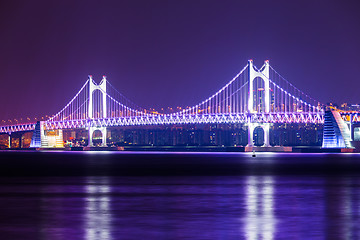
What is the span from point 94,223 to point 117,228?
32.9 inches

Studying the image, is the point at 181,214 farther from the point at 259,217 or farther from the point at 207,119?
the point at 207,119

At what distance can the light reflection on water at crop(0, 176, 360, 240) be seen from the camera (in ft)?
34.0

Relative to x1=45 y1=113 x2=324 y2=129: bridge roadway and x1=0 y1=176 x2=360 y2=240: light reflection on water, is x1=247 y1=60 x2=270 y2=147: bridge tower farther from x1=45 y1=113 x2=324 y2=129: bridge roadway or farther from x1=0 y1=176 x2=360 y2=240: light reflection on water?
x1=0 y1=176 x2=360 y2=240: light reflection on water

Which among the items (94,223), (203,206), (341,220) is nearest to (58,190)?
(203,206)

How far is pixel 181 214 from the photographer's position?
42.8 feet

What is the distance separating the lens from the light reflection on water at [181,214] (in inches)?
408

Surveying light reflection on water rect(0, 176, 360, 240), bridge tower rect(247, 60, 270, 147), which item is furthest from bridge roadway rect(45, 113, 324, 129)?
light reflection on water rect(0, 176, 360, 240)

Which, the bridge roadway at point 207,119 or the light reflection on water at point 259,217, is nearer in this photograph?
the light reflection on water at point 259,217

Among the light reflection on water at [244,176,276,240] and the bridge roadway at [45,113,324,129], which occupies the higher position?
the bridge roadway at [45,113,324,129]

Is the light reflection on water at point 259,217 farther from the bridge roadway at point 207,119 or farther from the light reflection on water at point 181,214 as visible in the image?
the bridge roadway at point 207,119

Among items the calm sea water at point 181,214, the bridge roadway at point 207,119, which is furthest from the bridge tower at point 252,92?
the calm sea water at point 181,214

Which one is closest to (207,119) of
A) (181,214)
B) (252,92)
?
(252,92)

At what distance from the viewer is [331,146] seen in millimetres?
86625

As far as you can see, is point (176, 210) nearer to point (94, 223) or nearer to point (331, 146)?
point (94, 223)
